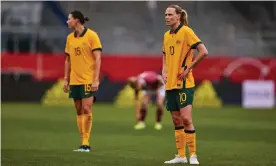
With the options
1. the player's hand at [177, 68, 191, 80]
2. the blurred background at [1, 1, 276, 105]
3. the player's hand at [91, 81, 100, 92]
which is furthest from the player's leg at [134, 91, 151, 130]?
the blurred background at [1, 1, 276, 105]

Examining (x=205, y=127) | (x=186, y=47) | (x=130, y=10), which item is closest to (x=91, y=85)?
(x=186, y=47)

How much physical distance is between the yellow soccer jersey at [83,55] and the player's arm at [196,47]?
264 cm

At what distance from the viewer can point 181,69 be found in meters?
10.8

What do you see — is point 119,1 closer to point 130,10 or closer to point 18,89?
point 130,10

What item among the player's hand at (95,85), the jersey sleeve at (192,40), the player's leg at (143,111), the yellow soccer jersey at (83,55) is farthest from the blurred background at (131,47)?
the jersey sleeve at (192,40)

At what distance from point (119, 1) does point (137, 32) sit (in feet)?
6.79

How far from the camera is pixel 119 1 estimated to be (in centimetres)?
3562

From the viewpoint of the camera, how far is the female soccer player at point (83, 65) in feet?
42.7

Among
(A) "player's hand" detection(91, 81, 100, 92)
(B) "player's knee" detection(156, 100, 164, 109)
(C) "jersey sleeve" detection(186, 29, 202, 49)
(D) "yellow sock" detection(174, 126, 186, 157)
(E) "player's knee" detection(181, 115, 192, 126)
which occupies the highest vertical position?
(C) "jersey sleeve" detection(186, 29, 202, 49)

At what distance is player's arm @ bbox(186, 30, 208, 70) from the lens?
10.6 m

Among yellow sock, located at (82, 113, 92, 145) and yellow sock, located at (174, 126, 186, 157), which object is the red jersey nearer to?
yellow sock, located at (82, 113, 92, 145)

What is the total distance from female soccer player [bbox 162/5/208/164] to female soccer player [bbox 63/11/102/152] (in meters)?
2.33

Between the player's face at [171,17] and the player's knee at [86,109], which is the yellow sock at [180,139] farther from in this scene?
the player's knee at [86,109]

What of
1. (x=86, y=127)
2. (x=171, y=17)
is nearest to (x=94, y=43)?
(x=86, y=127)
